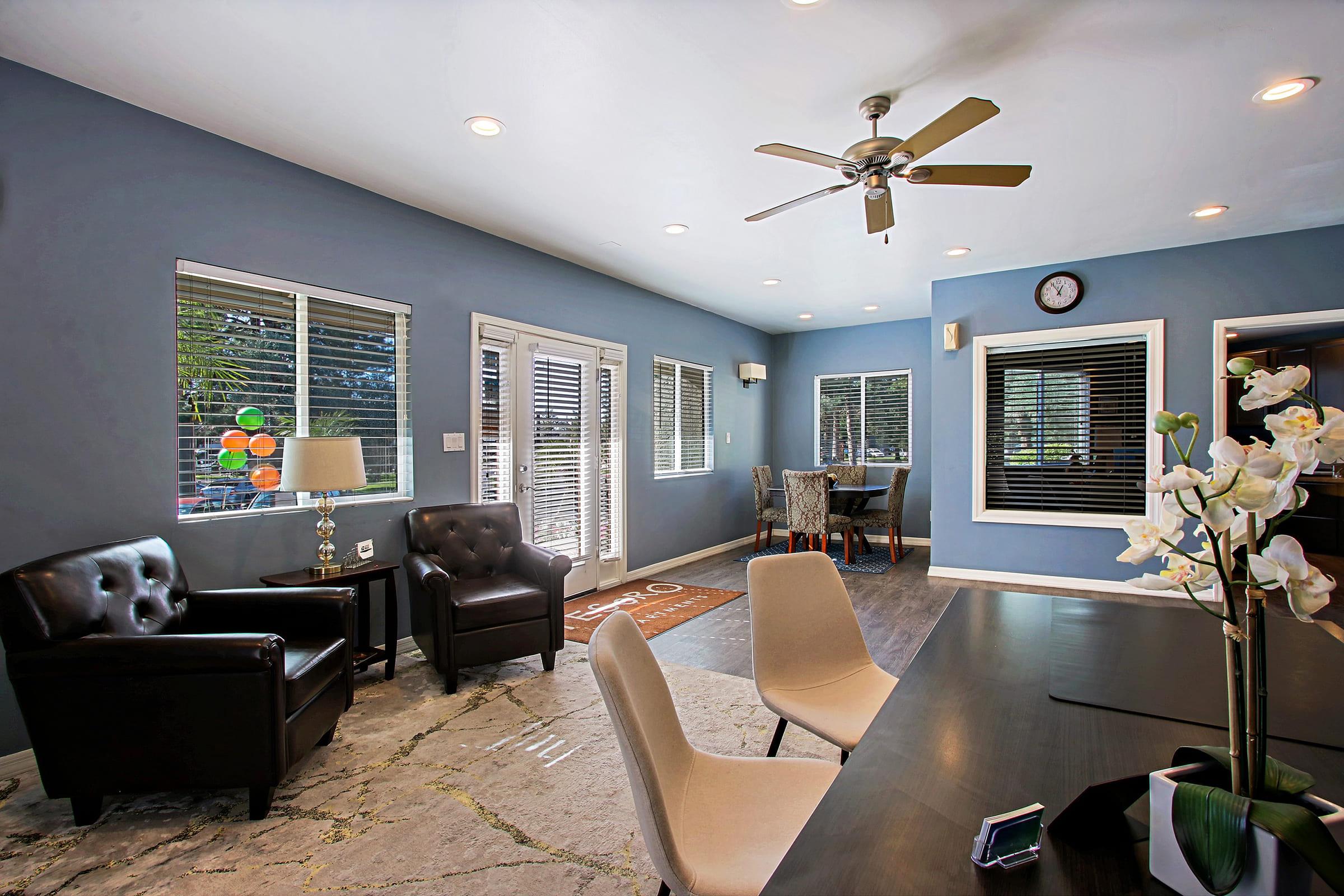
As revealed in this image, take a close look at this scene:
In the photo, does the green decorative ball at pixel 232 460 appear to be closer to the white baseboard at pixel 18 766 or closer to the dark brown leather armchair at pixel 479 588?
the dark brown leather armchair at pixel 479 588

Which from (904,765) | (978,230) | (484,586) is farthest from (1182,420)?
(978,230)

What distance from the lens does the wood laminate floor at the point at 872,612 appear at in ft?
11.8

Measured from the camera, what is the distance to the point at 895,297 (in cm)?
632

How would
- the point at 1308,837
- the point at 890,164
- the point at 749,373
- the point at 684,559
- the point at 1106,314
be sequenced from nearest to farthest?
the point at 1308,837, the point at 890,164, the point at 1106,314, the point at 684,559, the point at 749,373

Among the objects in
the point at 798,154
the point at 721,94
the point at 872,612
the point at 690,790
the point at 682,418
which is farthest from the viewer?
the point at 682,418

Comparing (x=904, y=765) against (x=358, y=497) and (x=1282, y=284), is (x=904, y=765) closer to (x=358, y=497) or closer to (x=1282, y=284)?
(x=358, y=497)

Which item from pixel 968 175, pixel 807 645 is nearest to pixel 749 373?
pixel 968 175

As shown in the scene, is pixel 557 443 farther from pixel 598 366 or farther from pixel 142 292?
pixel 142 292

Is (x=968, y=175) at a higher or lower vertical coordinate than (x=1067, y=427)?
higher

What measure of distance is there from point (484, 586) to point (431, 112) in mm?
2322

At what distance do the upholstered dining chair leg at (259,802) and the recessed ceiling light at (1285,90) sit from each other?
4641 mm

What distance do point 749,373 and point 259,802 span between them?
625 centimetres

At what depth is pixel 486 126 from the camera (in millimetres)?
2832

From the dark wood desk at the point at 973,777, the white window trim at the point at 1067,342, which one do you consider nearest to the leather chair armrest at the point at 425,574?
the dark wood desk at the point at 973,777
